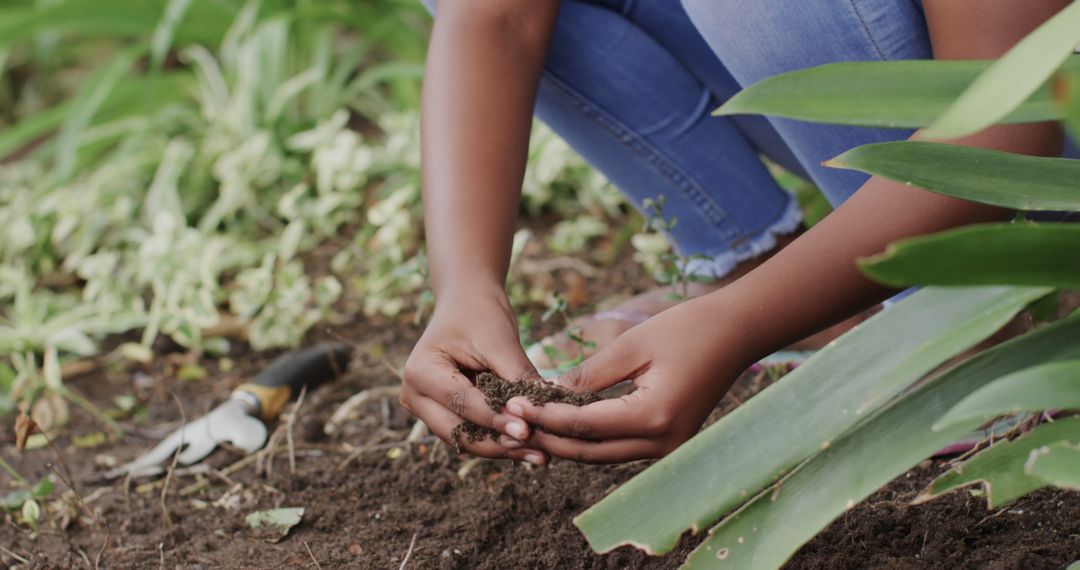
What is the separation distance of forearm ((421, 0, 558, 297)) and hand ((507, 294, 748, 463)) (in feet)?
0.86

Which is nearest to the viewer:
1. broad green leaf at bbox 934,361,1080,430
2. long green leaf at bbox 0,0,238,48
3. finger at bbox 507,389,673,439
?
broad green leaf at bbox 934,361,1080,430

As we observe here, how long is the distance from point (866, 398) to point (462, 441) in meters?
0.41

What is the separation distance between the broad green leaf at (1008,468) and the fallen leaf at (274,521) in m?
0.76

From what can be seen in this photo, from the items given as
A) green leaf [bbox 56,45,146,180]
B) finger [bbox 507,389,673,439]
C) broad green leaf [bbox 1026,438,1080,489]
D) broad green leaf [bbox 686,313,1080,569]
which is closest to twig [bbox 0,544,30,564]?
finger [bbox 507,389,673,439]

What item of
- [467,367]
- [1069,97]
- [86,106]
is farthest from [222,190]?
[1069,97]

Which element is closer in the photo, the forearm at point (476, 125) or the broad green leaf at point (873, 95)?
the broad green leaf at point (873, 95)

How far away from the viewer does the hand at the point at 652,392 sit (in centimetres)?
91

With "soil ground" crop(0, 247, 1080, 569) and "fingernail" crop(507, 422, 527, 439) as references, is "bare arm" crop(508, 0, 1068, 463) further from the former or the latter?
"soil ground" crop(0, 247, 1080, 569)

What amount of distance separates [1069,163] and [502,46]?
0.66m

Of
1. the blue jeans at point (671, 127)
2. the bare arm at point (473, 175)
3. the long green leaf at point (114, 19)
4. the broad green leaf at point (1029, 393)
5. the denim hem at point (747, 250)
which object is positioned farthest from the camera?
the long green leaf at point (114, 19)

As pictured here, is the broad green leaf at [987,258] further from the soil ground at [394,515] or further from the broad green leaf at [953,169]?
the soil ground at [394,515]

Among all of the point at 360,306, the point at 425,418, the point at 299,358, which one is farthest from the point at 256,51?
the point at 425,418

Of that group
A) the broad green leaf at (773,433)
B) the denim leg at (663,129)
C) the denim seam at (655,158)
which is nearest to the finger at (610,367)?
the broad green leaf at (773,433)

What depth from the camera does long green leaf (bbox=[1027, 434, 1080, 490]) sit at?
667 millimetres
